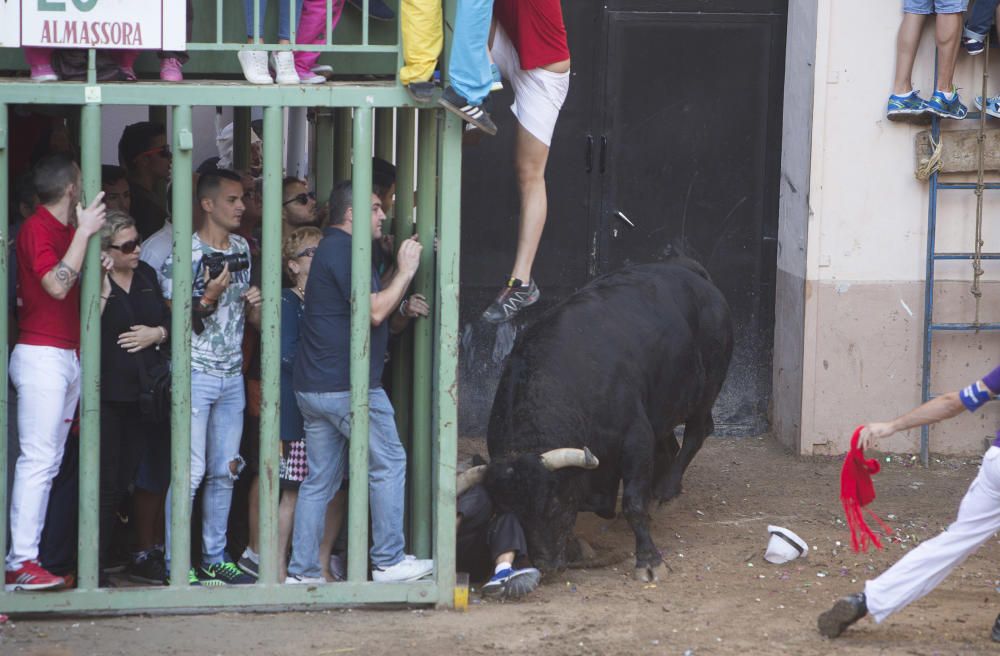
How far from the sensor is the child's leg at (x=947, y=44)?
9.78m

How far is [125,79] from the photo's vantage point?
652 cm

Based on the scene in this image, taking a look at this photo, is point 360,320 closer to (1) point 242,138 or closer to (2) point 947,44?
(1) point 242,138

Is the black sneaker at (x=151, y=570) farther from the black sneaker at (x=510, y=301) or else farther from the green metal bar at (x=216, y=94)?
the green metal bar at (x=216, y=94)

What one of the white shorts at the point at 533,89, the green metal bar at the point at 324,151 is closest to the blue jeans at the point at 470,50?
the white shorts at the point at 533,89

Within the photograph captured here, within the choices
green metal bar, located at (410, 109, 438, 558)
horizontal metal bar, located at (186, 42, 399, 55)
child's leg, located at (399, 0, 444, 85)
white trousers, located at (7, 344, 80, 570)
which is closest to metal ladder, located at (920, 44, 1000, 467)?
green metal bar, located at (410, 109, 438, 558)

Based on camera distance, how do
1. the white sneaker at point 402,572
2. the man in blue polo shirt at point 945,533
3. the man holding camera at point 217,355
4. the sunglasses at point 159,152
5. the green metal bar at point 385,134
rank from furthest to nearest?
the sunglasses at point 159,152 < the green metal bar at point 385,134 < the white sneaker at point 402,572 < the man holding camera at point 217,355 < the man in blue polo shirt at point 945,533

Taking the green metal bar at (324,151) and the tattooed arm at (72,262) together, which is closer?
the tattooed arm at (72,262)

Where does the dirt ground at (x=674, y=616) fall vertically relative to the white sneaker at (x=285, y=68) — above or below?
below

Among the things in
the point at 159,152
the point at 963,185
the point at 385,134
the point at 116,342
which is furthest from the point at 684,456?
the point at 116,342

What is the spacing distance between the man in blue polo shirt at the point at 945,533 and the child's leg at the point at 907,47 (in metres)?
4.30

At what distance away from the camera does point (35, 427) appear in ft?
21.1

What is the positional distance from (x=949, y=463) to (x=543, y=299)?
10.2ft

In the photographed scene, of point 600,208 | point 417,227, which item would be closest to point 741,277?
point 600,208

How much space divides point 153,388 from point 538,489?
1947mm
